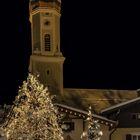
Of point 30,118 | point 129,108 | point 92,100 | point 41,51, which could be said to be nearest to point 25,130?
point 30,118

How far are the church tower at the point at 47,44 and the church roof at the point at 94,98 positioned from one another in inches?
50.4

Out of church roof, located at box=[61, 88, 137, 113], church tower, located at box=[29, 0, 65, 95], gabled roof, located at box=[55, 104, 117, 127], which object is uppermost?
church tower, located at box=[29, 0, 65, 95]

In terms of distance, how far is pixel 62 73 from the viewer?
142 ft

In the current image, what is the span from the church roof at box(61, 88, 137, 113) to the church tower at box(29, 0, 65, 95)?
4.20 feet

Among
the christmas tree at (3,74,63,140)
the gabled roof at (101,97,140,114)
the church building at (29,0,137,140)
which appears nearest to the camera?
the christmas tree at (3,74,63,140)

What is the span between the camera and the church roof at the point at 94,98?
39406 millimetres

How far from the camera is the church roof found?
39.4 meters

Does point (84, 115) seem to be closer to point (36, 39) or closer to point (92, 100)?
point (92, 100)

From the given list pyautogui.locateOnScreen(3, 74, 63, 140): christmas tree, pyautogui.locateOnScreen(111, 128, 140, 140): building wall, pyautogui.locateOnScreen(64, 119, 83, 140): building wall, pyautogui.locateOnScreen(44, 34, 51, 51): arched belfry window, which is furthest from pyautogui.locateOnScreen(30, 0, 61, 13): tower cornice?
pyautogui.locateOnScreen(3, 74, 63, 140): christmas tree

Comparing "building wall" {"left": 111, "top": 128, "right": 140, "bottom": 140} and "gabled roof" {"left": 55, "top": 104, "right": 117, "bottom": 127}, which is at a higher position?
"gabled roof" {"left": 55, "top": 104, "right": 117, "bottom": 127}

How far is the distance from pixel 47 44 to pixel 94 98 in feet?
21.5

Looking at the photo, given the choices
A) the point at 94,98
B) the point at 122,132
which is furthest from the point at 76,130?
the point at 94,98

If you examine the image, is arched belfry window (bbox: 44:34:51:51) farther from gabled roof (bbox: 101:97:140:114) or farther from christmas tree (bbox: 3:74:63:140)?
christmas tree (bbox: 3:74:63:140)

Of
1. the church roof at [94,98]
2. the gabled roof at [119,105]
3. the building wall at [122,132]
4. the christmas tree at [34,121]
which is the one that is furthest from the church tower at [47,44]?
the christmas tree at [34,121]
